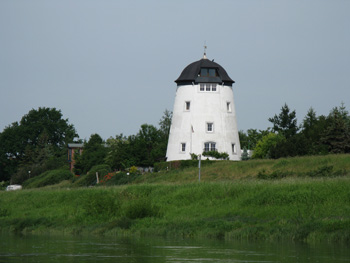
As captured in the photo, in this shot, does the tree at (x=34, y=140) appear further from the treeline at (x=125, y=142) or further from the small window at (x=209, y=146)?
the small window at (x=209, y=146)

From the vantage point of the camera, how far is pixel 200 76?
7569cm

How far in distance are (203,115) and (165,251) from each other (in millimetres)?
50776

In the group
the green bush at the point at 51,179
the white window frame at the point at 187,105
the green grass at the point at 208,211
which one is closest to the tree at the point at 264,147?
the white window frame at the point at 187,105

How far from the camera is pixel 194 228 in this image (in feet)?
103

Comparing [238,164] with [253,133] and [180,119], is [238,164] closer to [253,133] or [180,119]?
[180,119]

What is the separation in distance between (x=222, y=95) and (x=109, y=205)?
40.3m

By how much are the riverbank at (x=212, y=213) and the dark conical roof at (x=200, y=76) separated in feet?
109

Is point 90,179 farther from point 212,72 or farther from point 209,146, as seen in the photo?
point 212,72

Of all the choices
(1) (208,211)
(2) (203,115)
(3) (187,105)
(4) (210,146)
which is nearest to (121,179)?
(4) (210,146)

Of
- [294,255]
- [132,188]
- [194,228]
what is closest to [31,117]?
[132,188]

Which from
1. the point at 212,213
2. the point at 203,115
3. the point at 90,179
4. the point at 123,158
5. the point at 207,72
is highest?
the point at 207,72

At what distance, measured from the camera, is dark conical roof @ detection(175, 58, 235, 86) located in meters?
75.5

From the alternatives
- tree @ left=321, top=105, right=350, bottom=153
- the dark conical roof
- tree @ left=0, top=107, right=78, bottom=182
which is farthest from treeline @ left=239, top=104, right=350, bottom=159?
tree @ left=0, top=107, right=78, bottom=182

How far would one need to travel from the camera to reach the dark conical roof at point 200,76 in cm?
7546
